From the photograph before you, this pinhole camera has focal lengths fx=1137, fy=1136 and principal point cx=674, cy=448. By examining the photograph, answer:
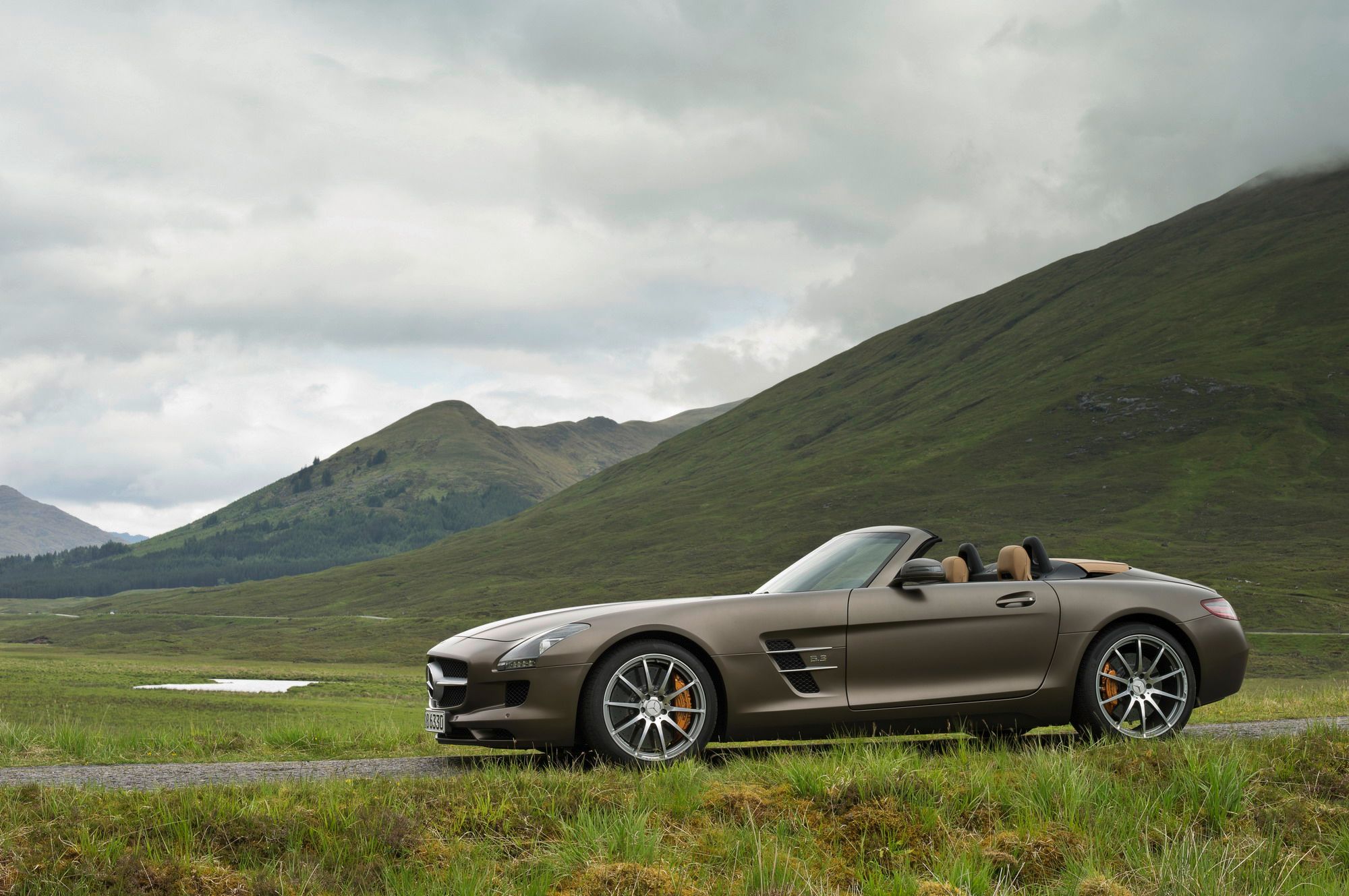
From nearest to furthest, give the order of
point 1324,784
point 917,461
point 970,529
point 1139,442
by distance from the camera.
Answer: point 1324,784 → point 970,529 → point 1139,442 → point 917,461

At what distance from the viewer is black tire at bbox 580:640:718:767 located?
23.1 ft

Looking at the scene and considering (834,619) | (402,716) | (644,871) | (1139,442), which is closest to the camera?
(644,871)

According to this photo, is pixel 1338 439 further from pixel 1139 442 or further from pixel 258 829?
pixel 258 829

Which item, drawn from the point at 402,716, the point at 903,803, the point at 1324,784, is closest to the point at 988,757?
the point at 903,803

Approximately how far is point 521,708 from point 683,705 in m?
1.01

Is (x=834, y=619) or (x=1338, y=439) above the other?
(x=1338, y=439)

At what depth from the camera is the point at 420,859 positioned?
538 cm

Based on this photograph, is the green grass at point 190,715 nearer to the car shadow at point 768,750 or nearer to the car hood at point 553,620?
the car shadow at point 768,750

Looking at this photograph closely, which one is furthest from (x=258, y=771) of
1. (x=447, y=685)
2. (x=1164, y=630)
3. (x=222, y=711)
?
(x=222, y=711)

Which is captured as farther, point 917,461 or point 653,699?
point 917,461

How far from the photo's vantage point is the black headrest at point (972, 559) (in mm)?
8594

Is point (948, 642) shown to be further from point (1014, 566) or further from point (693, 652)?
point (693, 652)

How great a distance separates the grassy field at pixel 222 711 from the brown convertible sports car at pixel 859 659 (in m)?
2.32

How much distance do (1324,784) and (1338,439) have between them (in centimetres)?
16113
